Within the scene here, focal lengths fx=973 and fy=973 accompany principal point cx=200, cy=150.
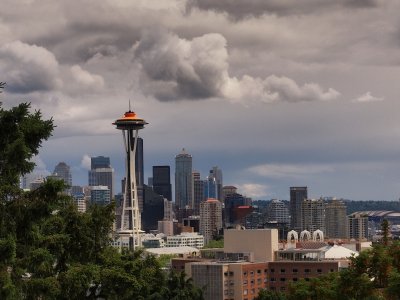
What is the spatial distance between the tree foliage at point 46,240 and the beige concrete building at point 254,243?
9580cm

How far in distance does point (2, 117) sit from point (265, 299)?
70333 mm

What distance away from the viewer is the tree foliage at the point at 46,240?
3709 centimetres

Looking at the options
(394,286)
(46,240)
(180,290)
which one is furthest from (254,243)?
(46,240)

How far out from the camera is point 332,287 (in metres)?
60.5

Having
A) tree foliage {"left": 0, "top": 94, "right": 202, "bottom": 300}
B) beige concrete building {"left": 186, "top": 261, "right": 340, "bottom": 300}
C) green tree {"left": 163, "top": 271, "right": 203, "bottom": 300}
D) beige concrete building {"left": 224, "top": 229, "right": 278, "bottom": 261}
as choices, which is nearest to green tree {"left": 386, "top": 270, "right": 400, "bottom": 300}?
tree foliage {"left": 0, "top": 94, "right": 202, "bottom": 300}

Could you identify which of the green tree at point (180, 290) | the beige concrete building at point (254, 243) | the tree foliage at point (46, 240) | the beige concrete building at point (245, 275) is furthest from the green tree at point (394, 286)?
the beige concrete building at point (254, 243)

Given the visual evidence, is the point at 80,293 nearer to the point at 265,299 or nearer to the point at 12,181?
the point at 12,181

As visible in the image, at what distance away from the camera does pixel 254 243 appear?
154m

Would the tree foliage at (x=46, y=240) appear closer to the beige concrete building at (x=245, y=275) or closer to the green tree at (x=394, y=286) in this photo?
the green tree at (x=394, y=286)

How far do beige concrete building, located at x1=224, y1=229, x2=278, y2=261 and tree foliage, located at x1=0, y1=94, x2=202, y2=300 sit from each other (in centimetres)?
9580

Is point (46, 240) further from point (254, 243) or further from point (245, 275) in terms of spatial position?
point (254, 243)

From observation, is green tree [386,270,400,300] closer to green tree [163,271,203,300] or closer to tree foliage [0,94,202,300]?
tree foliage [0,94,202,300]

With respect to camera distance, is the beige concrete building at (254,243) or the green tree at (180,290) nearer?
the green tree at (180,290)

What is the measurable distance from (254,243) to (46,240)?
4432 inches
